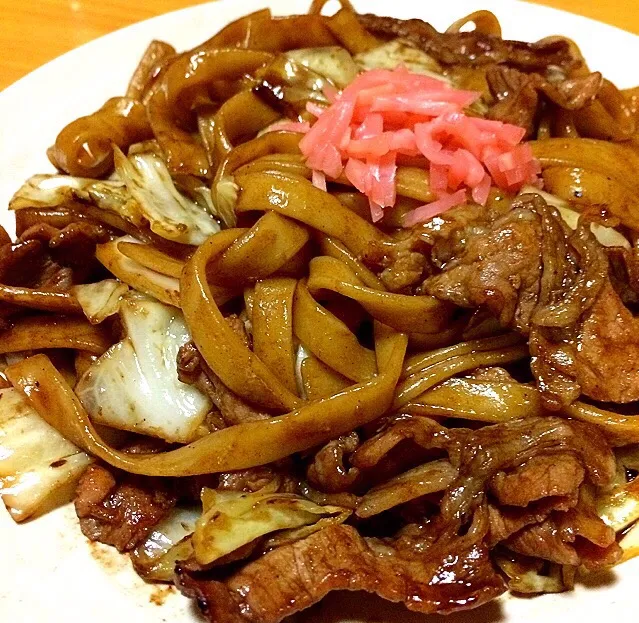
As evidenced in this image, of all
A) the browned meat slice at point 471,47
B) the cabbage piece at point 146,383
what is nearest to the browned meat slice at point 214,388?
the cabbage piece at point 146,383

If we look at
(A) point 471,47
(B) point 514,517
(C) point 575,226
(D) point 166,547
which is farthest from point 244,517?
(A) point 471,47

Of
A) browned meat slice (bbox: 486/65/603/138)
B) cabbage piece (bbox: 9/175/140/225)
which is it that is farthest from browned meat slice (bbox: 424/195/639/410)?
cabbage piece (bbox: 9/175/140/225)

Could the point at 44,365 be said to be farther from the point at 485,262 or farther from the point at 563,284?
the point at 563,284

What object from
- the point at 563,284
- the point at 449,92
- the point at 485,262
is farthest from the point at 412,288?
the point at 449,92

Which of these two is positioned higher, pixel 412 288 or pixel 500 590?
pixel 412 288

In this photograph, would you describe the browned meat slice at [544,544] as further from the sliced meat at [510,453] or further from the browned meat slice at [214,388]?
the browned meat slice at [214,388]

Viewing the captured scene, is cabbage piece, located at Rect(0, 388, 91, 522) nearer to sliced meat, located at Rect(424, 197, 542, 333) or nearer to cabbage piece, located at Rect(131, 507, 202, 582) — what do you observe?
cabbage piece, located at Rect(131, 507, 202, 582)
